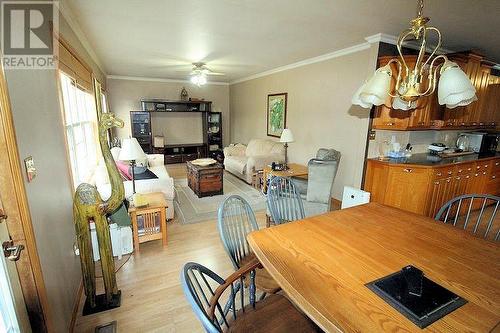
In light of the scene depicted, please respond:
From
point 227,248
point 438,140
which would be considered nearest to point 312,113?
point 438,140

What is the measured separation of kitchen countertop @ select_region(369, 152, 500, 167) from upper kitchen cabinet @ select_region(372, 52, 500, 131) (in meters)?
0.45

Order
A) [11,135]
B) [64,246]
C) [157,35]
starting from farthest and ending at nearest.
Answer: [157,35], [64,246], [11,135]

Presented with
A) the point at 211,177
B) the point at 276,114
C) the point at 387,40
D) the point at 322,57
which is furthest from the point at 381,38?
the point at 211,177


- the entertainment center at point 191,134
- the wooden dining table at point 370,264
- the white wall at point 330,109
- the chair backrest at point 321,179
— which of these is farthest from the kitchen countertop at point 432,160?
the entertainment center at point 191,134

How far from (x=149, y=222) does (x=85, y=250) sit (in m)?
0.93

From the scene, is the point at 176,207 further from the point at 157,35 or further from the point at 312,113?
the point at 312,113

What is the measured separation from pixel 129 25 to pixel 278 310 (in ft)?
10.2

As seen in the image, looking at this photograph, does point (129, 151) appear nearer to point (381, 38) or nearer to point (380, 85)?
point (380, 85)

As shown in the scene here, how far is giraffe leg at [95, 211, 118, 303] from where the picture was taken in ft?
5.92

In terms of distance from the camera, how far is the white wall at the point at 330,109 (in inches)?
138

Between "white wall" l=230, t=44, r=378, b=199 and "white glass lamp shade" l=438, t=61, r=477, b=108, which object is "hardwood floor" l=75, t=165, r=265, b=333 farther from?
"white wall" l=230, t=44, r=378, b=199

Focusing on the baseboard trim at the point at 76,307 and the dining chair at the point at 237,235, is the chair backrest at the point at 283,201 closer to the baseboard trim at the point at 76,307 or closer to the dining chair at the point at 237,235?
the dining chair at the point at 237,235

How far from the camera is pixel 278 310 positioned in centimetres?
122

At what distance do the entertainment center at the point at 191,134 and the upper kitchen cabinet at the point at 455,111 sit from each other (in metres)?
4.94
